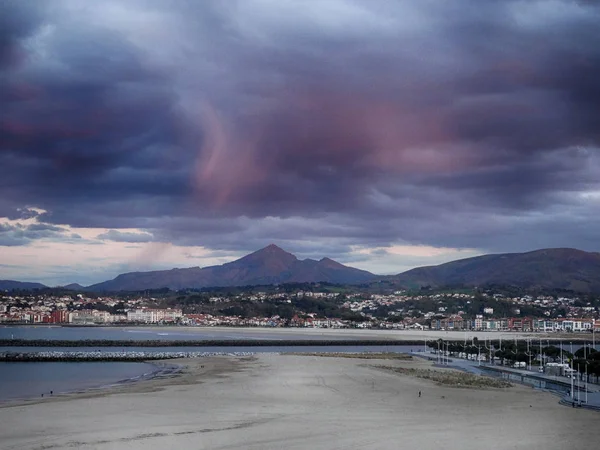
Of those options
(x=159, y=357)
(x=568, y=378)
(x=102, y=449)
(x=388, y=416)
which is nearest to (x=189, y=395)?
(x=388, y=416)

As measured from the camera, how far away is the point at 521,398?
4225 centimetres

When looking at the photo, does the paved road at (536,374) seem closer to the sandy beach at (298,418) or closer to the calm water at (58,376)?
the sandy beach at (298,418)

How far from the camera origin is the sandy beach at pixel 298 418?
26906 mm

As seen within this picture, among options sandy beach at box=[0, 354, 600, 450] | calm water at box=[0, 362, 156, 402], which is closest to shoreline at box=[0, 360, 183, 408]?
calm water at box=[0, 362, 156, 402]

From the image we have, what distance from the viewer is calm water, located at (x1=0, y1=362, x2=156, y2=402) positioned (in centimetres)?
5131

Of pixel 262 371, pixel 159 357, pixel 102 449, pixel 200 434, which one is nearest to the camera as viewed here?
pixel 102 449

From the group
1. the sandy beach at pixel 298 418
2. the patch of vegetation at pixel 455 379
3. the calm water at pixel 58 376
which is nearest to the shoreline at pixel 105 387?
the calm water at pixel 58 376

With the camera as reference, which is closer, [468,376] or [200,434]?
[200,434]

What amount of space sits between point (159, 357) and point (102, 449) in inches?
2460

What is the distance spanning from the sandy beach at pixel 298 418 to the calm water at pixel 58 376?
6.18 m

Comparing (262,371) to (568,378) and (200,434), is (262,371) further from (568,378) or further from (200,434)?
(200,434)

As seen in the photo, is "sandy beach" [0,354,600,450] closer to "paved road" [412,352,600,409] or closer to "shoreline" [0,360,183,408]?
"shoreline" [0,360,183,408]

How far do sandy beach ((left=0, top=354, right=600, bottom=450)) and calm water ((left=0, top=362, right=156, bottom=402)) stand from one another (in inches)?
243

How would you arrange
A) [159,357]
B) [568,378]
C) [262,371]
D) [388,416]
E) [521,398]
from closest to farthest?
[388,416]
[521,398]
[568,378]
[262,371]
[159,357]
